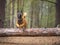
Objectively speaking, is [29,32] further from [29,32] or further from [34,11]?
[34,11]

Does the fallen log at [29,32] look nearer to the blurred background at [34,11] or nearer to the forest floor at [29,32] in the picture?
the forest floor at [29,32]

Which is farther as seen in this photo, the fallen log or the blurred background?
the blurred background

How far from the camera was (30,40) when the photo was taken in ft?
6.22

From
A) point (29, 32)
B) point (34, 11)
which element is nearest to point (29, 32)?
point (29, 32)

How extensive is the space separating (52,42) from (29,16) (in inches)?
74.4

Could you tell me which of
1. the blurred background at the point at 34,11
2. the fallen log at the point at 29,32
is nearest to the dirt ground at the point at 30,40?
the fallen log at the point at 29,32

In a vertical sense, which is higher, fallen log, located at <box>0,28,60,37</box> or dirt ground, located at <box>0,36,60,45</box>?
fallen log, located at <box>0,28,60,37</box>

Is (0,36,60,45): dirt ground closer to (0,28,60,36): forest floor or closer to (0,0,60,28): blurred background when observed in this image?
(0,28,60,36): forest floor

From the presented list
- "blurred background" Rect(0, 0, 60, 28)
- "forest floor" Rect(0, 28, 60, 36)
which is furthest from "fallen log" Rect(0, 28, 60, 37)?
"blurred background" Rect(0, 0, 60, 28)

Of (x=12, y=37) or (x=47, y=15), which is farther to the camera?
(x=47, y=15)

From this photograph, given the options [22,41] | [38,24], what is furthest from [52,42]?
[38,24]

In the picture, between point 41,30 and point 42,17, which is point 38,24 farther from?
point 41,30

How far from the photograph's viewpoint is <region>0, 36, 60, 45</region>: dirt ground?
6.19ft

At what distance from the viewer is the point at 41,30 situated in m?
1.92
